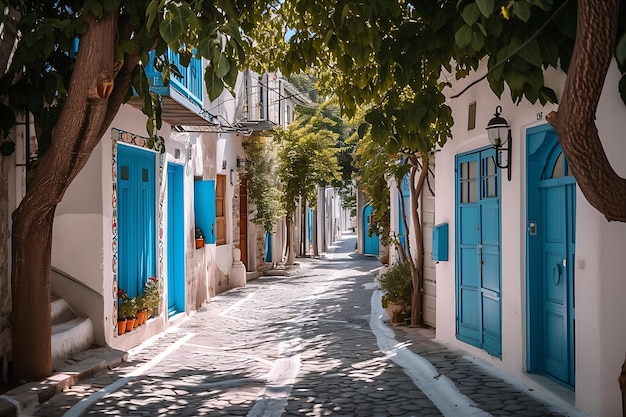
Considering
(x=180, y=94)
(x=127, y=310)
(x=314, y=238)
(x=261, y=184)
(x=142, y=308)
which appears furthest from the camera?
(x=314, y=238)

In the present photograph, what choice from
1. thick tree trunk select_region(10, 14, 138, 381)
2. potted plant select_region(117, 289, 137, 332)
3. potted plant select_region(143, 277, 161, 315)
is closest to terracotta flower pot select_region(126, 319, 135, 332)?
potted plant select_region(117, 289, 137, 332)

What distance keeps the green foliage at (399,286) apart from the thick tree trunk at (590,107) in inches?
292

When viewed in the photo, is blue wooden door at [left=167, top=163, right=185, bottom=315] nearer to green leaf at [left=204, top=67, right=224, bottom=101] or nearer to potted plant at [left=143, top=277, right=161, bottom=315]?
potted plant at [left=143, top=277, right=161, bottom=315]

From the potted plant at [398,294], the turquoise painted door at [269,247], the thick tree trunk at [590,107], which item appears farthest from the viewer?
the turquoise painted door at [269,247]

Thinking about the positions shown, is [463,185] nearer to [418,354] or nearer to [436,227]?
[436,227]

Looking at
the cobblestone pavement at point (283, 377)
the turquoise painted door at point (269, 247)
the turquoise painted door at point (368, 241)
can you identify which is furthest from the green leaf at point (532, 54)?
the turquoise painted door at point (368, 241)

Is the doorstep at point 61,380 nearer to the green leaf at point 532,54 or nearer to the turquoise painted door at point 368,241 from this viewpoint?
the green leaf at point 532,54

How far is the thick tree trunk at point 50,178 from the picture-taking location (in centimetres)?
617

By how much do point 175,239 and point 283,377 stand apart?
5.62 metres

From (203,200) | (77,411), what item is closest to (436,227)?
(77,411)

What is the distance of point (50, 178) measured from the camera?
660 centimetres

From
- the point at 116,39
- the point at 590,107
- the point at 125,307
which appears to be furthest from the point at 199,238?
the point at 590,107

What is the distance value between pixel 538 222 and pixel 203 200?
896 cm

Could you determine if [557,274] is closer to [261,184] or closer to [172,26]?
[172,26]
